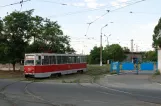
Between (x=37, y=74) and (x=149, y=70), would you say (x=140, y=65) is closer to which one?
(x=149, y=70)

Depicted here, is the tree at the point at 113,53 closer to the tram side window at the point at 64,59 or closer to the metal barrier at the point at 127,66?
the metal barrier at the point at 127,66

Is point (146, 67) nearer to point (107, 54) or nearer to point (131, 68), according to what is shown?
point (131, 68)

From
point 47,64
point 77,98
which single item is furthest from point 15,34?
point 77,98

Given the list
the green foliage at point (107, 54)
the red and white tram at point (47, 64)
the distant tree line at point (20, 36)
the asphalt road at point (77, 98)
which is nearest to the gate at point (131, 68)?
the red and white tram at point (47, 64)

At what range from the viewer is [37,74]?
35656 mm

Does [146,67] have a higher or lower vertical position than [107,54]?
lower

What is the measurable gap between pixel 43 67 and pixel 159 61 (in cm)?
1473

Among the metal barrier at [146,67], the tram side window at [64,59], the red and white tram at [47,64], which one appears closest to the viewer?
the red and white tram at [47,64]

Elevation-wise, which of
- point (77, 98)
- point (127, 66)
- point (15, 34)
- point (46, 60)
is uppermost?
point (15, 34)

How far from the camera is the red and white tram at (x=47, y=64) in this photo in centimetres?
3572

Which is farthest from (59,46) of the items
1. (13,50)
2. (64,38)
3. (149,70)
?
(149,70)

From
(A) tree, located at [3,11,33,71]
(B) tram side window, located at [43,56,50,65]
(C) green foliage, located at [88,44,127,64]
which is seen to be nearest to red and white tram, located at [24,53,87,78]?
(B) tram side window, located at [43,56,50,65]

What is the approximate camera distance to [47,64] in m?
36.8

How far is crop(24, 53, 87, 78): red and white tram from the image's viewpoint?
117 feet
